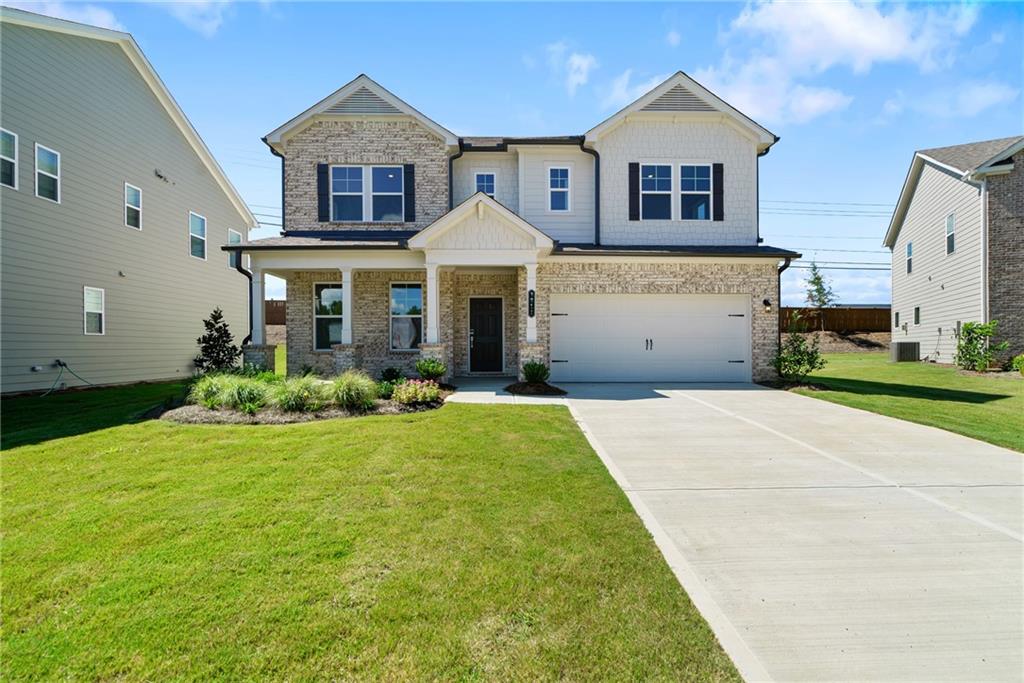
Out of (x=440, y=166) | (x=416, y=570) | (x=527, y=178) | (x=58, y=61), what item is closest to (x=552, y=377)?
(x=527, y=178)

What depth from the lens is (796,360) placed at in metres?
12.3

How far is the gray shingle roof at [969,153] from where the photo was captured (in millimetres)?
16672

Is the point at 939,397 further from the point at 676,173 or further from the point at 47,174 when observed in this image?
the point at 47,174

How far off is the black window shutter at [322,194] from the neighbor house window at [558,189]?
6.52 meters

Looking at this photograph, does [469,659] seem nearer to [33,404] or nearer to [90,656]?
[90,656]

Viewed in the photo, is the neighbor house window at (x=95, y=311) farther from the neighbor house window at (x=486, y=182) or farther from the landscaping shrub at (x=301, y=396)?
the neighbor house window at (x=486, y=182)

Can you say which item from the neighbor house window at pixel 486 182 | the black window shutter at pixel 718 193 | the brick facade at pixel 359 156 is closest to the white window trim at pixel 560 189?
the neighbor house window at pixel 486 182

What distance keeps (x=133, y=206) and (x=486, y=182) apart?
410 inches

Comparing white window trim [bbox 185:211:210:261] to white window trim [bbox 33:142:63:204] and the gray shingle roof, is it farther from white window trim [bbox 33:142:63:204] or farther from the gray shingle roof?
the gray shingle roof

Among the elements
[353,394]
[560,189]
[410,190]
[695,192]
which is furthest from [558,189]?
[353,394]

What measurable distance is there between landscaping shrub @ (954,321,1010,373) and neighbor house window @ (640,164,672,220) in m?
11.1

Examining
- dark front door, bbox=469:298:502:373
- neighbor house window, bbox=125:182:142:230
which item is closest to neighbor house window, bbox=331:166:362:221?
dark front door, bbox=469:298:502:373

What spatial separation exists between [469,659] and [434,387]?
731cm

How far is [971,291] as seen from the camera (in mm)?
16422
